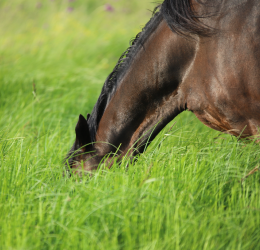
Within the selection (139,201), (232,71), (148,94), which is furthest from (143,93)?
(139,201)

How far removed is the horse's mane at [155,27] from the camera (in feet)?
7.02

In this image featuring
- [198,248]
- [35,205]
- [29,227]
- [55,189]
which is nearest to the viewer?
[198,248]

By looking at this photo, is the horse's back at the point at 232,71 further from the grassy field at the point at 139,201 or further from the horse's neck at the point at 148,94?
the grassy field at the point at 139,201

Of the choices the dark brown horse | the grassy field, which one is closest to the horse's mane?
the dark brown horse

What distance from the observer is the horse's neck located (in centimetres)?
224

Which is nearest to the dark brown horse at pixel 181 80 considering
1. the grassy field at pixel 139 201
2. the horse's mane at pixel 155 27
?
the horse's mane at pixel 155 27

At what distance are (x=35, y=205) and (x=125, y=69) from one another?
1.16 m

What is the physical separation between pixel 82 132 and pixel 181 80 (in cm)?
84

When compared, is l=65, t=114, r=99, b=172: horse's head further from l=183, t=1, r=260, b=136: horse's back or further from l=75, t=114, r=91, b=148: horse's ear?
l=183, t=1, r=260, b=136: horse's back

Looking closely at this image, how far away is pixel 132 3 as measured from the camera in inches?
420

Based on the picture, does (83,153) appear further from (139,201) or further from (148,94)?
(139,201)

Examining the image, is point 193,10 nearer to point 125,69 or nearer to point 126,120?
point 125,69

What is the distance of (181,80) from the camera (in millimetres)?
2285

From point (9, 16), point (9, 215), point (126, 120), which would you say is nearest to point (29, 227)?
point (9, 215)
